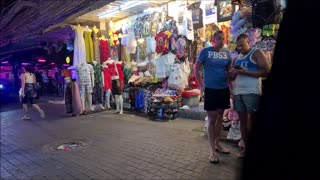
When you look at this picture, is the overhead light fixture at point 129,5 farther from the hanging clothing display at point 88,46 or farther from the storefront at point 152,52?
the hanging clothing display at point 88,46

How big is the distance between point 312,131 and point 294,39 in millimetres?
260

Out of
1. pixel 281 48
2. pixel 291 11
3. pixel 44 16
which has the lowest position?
pixel 281 48

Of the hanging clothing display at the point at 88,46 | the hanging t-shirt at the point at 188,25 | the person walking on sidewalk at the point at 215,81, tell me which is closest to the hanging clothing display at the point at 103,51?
the hanging clothing display at the point at 88,46

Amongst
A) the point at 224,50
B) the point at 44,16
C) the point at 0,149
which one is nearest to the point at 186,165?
the point at 224,50

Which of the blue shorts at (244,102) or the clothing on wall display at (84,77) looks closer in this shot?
the blue shorts at (244,102)

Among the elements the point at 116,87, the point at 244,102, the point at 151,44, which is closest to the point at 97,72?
the point at 116,87

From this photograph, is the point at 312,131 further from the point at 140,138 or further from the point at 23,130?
the point at 23,130

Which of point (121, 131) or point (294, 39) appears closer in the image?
point (294, 39)

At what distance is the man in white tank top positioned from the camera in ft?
15.5

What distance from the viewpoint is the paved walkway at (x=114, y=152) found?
15.9ft

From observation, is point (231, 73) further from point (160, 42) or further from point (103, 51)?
point (103, 51)

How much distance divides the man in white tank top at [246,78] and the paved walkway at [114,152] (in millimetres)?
960

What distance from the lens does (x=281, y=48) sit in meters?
0.84

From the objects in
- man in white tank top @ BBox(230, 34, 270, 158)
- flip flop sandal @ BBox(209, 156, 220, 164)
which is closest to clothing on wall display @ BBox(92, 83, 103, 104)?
flip flop sandal @ BBox(209, 156, 220, 164)
